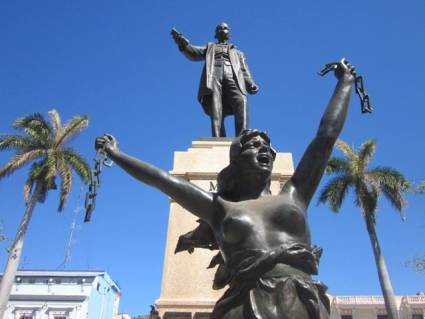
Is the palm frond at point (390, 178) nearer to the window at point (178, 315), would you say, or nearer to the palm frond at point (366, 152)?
the palm frond at point (366, 152)

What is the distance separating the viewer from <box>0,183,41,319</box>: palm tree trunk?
16.6 m

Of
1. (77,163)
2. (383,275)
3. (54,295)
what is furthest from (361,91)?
(54,295)

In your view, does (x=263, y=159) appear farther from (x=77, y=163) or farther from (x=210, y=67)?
(x=77, y=163)

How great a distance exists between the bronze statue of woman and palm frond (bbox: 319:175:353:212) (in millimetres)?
19377

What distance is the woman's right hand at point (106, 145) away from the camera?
226cm

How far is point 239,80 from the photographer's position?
17.8 ft

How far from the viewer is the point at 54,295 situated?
35.0 meters

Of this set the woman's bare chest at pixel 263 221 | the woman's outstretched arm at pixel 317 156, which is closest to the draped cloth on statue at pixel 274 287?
the woman's bare chest at pixel 263 221

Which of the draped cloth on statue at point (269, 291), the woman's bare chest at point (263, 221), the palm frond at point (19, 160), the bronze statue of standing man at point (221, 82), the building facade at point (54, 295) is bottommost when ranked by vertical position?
the draped cloth on statue at point (269, 291)

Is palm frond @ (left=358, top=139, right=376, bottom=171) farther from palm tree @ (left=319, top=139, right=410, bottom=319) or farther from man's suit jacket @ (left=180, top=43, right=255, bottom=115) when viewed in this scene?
man's suit jacket @ (left=180, top=43, right=255, bottom=115)

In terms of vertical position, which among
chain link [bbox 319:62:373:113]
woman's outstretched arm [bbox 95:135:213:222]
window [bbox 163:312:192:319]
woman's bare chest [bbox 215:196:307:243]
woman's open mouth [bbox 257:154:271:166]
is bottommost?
window [bbox 163:312:192:319]

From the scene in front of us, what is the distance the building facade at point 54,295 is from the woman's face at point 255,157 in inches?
1460

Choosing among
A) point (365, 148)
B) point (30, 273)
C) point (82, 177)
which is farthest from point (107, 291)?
point (365, 148)

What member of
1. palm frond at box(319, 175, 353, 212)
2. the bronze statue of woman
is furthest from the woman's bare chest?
palm frond at box(319, 175, 353, 212)
